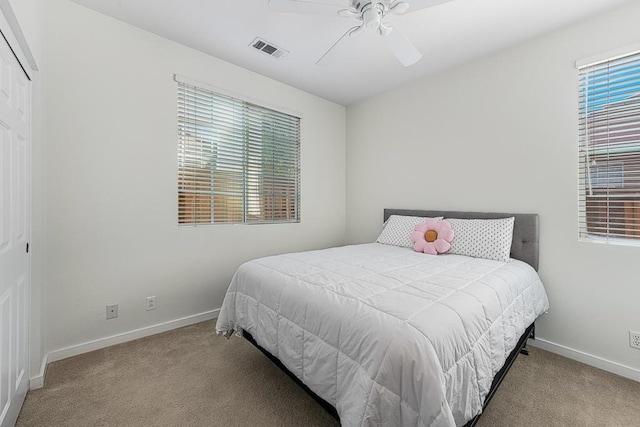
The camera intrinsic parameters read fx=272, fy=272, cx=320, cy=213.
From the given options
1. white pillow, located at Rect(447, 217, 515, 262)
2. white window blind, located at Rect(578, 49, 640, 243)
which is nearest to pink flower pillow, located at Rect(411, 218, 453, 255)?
white pillow, located at Rect(447, 217, 515, 262)

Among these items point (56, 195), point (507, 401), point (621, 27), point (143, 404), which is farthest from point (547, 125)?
point (56, 195)

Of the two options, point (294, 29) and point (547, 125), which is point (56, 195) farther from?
point (547, 125)

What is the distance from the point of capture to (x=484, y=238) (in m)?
2.35

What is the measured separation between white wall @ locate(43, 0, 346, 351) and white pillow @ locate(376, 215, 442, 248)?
1.66 meters

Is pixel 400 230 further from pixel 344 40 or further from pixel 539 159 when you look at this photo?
pixel 344 40

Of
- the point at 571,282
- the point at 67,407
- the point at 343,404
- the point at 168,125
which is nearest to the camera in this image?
the point at 343,404

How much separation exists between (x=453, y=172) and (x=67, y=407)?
11.4 feet

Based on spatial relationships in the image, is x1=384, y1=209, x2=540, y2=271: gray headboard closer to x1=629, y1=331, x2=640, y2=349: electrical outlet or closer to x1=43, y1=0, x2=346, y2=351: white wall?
x1=629, y1=331, x2=640, y2=349: electrical outlet

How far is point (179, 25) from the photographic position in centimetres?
226

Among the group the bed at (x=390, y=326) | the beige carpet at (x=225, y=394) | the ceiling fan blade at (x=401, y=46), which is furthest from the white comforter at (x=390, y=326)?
the ceiling fan blade at (x=401, y=46)

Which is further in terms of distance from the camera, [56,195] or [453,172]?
[453,172]

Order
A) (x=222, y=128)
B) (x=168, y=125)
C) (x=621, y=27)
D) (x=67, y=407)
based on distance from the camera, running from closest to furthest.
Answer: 1. (x=67, y=407)
2. (x=621, y=27)
3. (x=168, y=125)
4. (x=222, y=128)

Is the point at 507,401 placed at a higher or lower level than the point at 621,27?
lower

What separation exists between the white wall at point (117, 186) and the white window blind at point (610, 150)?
3.09 metres
